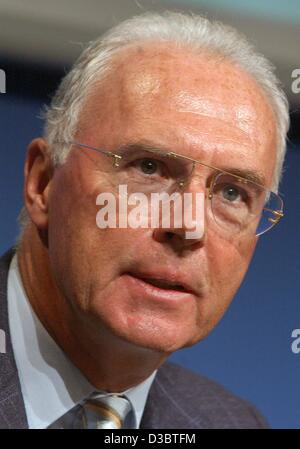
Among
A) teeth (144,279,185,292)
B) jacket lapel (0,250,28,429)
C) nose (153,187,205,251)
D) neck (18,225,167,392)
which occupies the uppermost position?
nose (153,187,205,251)

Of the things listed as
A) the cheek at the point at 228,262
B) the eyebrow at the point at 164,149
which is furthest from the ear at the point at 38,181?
the cheek at the point at 228,262

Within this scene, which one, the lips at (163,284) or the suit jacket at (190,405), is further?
the suit jacket at (190,405)

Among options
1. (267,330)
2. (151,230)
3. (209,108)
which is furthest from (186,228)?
(267,330)

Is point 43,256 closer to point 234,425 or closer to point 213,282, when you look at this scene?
point 213,282

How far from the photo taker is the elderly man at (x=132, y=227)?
1.12 m

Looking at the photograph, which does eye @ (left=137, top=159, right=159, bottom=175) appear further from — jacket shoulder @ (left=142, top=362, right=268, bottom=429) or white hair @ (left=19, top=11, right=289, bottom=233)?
jacket shoulder @ (left=142, top=362, right=268, bottom=429)

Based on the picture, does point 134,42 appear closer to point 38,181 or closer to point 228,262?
point 38,181

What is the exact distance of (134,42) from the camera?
1.17 meters

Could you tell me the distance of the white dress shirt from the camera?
3.87ft

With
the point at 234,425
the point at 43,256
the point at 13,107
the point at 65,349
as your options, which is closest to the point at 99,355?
the point at 65,349

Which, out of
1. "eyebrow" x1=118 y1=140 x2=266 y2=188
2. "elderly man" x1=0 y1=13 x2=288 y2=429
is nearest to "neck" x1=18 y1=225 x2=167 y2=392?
"elderly man" x1=0 y1=13 x2=288 y2=429

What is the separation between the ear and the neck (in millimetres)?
33

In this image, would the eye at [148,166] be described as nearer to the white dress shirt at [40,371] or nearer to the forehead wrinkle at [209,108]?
the forehead wrinkle at [209,108]

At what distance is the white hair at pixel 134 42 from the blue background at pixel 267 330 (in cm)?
10
